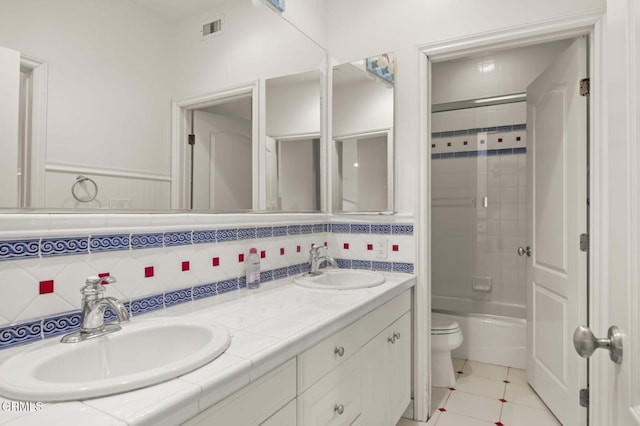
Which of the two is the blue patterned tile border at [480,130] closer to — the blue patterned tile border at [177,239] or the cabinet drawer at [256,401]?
the blue patterned tile border at [177,239]

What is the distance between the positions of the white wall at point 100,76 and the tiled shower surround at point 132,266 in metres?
0.24

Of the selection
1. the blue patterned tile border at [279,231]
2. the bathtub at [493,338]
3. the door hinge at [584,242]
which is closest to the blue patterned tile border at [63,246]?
the blue patterned tile border at [279,231]

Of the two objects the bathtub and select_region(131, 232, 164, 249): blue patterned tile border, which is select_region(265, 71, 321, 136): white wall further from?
the bathtub

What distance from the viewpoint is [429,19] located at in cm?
204

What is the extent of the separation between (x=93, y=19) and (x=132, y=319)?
0.92 m

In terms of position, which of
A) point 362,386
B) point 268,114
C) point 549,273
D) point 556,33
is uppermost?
point 556,33

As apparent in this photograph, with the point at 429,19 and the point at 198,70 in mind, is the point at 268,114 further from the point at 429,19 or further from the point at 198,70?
the point at 429,19

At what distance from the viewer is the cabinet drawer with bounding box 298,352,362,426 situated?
1.08m

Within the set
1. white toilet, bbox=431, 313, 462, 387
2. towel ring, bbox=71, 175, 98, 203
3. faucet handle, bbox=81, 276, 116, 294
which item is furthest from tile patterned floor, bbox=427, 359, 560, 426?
towel ring, bbox=71, 175, 98, 203

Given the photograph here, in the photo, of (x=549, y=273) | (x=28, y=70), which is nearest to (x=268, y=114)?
(x=28, y=70)

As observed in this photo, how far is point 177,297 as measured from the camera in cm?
132

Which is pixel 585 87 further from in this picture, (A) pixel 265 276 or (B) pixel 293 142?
(A) pixel 265 276

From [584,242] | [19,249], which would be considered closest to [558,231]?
[584,242]

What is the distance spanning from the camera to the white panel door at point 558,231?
6.05ft
